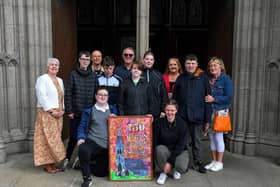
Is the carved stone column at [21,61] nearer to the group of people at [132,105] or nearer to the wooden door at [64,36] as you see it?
the wooden door at [64,36]

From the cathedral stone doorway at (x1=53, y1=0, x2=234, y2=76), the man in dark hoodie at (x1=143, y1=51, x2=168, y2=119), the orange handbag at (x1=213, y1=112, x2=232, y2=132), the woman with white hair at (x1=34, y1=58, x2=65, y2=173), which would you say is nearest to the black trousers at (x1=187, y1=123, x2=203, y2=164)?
the orange handbag at (x1=213, y1=112, x2=232, y2=132)

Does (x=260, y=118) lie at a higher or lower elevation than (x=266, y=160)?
higher

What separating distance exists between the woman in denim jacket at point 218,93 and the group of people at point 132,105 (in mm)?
14

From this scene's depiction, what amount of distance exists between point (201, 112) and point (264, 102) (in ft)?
5.15

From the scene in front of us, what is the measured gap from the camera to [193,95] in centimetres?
414

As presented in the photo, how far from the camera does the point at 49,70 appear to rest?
13.4ft

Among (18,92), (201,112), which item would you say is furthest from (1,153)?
(201,112)

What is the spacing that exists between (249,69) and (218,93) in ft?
3.73

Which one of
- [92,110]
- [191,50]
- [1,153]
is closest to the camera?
[92,110]

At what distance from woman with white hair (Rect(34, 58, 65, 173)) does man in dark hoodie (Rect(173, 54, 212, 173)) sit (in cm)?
169

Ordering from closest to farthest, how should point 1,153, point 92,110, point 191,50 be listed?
point 92,110, point 1,153, point 191,50

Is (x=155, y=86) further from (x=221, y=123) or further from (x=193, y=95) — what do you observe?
(x=221, y=123)

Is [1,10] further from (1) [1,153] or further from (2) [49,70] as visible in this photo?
(1) [1,153]

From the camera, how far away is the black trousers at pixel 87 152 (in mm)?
3807
